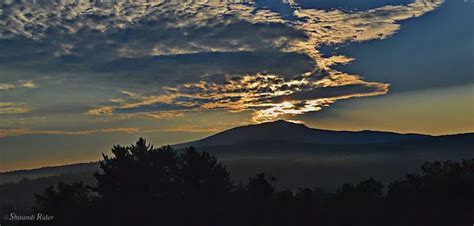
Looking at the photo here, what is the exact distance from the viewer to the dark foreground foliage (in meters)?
35.9

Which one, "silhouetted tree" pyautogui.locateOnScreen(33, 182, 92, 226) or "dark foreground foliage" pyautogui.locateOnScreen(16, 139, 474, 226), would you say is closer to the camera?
"dark foreground foliage" pyautogui.locateOnScreen(16, 139, 474, 226)

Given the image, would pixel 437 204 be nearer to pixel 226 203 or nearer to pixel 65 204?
pixel 226 203

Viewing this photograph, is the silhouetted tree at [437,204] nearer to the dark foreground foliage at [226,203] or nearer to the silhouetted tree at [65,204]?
the dark foreground foliage at [226,203]

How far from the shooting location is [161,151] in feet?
214

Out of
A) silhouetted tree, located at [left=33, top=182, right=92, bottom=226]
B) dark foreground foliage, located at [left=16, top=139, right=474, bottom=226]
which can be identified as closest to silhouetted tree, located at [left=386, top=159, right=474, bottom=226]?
dark foreground foliage, located at [left=16, top=139, right=474, bottom=226]

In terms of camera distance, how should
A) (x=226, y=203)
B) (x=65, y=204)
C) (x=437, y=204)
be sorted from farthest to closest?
1. (x=65, y=204)
2. (x=226, y=203)
3. (x=437, y=204)

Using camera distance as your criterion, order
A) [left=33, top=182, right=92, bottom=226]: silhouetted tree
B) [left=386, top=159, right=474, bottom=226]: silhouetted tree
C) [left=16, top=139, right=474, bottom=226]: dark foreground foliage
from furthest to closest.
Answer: [left=33, top=182, right=92, bottom=226]: silhouetted tree < [left=16, top=139, right=474, bottom=226]: dark foreground foliage < [left=386, top=159, right=474, bottom=226]: silhouetted tree

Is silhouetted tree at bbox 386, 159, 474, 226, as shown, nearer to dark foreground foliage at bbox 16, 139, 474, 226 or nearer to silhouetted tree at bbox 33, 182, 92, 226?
dark foreground foliage at bbox 16, 139, 474, 226

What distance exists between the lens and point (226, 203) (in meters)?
43.2

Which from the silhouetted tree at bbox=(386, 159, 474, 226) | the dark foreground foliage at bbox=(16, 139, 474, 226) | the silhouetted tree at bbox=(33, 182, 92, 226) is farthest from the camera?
the silhouetted tree at bbox=(33, 182, 92, 226)

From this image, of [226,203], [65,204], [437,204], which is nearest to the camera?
[437,204]

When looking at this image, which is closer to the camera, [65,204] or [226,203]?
[226,203]

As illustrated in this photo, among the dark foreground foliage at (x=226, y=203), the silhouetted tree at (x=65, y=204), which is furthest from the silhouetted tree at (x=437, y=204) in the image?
the silhouetted tree at (x=65, y=204)

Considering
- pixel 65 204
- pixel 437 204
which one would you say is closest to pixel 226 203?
pixel 437 204
